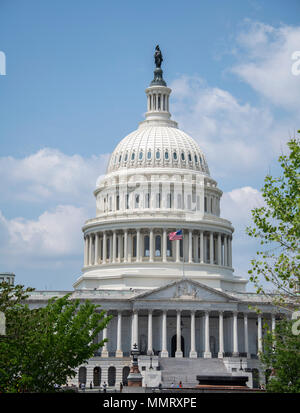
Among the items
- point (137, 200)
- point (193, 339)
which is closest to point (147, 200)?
point (137, 200)

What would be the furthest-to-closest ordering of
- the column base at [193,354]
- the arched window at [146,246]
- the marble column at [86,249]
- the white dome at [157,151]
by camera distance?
the marble column at [86,249] < the white dome at [157,151] < the arched window at [146,246] < the column base at [193,354]

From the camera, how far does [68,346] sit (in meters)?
49.9

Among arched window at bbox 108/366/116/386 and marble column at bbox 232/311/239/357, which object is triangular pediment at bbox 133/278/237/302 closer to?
marble column at bbox 232/311/239/357

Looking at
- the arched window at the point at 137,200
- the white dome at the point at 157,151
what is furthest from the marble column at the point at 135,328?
the white dome at the point at 157,151

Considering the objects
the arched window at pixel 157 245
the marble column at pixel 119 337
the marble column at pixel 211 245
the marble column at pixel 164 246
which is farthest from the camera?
the marble column at pixel 211 245

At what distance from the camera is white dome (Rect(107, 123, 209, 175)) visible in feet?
Result: 452

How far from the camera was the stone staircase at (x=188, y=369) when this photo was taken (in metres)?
105

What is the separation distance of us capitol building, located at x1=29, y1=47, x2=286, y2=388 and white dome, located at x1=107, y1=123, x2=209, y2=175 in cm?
18

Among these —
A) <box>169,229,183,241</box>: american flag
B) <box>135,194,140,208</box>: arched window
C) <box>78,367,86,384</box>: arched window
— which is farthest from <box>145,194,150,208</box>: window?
<box>78,367,86,384</box>: arched window

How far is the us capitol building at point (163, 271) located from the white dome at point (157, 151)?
0.60 ft

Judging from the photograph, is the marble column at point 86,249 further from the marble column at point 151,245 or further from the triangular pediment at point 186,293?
the triangular pediment at point 186,293
